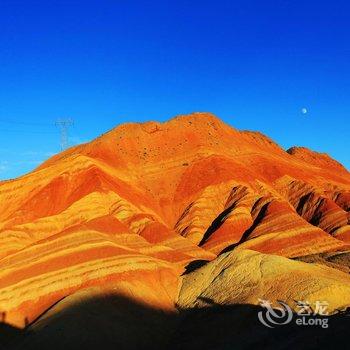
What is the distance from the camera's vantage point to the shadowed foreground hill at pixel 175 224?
46.2 meters

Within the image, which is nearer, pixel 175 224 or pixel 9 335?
pixel 9 335

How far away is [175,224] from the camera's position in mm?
96938

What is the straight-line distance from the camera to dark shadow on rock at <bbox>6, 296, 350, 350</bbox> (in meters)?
37.1

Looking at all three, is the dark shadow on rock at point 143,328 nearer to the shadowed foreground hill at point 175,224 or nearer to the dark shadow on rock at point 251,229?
the shadowed foreground hill at point 175,224

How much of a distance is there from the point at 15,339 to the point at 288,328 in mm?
20858

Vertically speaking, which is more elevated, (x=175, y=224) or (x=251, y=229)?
(x=175, y=224)

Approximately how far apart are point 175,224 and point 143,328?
55.0 metres

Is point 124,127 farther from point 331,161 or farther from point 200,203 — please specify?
point 331,161

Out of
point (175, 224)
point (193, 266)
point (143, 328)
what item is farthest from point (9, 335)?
point (175, 224)

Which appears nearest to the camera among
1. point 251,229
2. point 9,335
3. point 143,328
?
point 143,328

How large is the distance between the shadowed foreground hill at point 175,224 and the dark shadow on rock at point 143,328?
490 millimetres

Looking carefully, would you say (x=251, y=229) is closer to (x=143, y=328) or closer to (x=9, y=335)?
(x=143, y=328)

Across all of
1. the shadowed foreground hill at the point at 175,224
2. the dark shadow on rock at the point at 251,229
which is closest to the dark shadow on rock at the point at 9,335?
the shadowed foreground hill at the point at 175,224

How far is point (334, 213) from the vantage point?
301 ft
